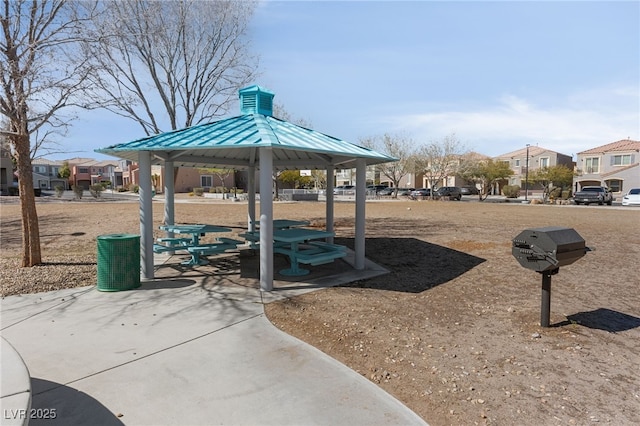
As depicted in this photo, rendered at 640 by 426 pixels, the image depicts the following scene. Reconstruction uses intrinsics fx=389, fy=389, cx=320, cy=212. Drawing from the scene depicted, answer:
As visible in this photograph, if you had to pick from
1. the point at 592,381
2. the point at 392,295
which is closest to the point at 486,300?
the point at 392,295

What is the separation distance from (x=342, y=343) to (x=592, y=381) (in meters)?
2.38

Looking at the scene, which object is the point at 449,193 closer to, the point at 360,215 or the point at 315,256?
the point at 360,215

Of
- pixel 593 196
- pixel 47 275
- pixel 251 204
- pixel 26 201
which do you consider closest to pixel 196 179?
pixel 593 196

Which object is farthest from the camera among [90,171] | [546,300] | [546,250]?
[90,171]

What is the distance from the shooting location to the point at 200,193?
153ft

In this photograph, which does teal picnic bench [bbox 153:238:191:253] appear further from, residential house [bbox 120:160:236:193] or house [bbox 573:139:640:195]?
house [bbox 573:139:640:195]

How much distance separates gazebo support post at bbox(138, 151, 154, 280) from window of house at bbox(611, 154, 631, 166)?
68.1 meters

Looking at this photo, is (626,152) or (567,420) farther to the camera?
(626,152)

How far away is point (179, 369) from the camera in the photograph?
3.62m

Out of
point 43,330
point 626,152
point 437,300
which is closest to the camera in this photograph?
point 43,330

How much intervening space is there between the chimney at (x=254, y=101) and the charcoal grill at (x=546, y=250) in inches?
230

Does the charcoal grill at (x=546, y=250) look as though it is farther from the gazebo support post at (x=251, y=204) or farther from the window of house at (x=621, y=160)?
the window of house at (x=621, y=160)

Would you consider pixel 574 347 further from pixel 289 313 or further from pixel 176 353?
pixel 176 353

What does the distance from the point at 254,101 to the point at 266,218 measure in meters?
3.33
